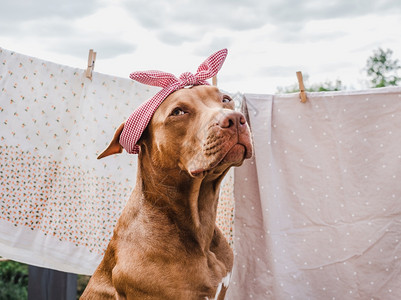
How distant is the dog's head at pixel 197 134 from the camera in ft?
4.22

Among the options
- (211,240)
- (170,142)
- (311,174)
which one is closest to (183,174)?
(170,142)

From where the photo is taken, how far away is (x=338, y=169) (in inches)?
83.8

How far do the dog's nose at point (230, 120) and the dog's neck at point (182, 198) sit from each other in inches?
9.3

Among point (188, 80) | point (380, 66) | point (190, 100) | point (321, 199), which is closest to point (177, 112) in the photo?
point (190, 100)

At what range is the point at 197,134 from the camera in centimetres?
136

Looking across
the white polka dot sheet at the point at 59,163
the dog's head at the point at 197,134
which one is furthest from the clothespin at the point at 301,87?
the white polka dot sheet at the point at 59,163

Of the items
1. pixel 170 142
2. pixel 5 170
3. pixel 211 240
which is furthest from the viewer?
pixel 5 170

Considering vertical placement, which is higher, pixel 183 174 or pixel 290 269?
pixel 183 174

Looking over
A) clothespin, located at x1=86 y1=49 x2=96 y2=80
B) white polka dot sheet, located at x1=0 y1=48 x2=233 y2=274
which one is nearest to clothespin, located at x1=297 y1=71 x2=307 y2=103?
white polka dot sheet, located at x1=0 y1=48 x2=233 y2=274

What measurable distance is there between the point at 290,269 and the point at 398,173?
0.71m

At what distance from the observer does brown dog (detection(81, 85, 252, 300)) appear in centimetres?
132

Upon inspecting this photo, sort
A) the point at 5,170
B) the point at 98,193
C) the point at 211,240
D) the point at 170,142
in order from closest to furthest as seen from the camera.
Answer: the point at 170,142, the point at 211,240, the point at 5,170, the point at 98,193

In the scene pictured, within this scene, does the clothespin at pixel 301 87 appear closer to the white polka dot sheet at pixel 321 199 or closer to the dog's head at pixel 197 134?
the white polka dot sheet at pixel 321 199

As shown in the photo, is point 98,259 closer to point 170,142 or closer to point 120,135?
point 120,135
